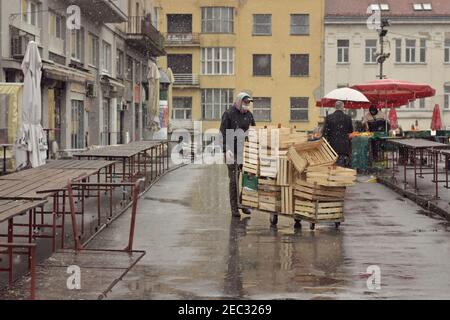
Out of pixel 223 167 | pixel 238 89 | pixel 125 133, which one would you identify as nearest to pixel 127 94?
pixel 125 133

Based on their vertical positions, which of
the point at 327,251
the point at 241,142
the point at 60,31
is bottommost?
the point at 327,251

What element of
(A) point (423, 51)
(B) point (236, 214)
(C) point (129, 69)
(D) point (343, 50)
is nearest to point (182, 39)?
(D) point (343, 50)

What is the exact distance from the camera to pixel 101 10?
31391mm

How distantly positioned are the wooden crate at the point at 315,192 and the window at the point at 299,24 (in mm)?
50626

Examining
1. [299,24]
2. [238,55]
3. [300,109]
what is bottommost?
[300,109]

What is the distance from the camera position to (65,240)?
411 inches

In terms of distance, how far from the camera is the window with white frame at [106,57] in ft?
115

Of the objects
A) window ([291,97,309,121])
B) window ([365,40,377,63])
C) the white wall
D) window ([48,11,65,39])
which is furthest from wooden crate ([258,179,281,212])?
window ([365,40,377,63])

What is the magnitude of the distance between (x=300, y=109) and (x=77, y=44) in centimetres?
3258

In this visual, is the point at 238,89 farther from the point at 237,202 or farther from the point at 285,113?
the point at 237,202

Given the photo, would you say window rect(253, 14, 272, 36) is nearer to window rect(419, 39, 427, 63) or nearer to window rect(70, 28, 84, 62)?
window rect(419, 39, 427, 63)

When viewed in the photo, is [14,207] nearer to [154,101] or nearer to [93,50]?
[93,50]

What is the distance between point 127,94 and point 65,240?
102 ft

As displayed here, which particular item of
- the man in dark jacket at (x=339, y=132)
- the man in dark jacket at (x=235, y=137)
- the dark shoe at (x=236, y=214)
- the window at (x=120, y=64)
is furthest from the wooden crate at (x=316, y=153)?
the window at (x=120, y=64)
